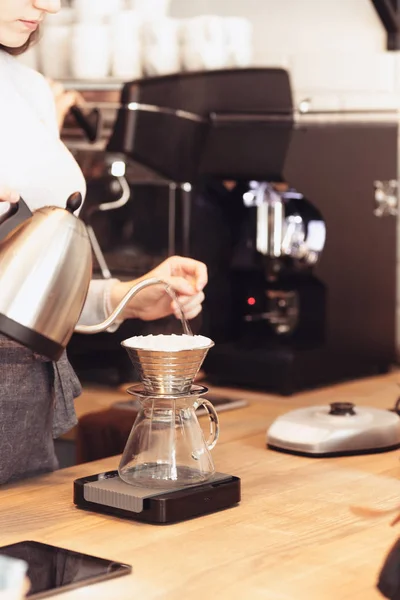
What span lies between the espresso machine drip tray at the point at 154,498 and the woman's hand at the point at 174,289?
0.29 metres

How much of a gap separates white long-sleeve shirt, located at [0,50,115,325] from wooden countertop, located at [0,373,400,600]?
1.25ft

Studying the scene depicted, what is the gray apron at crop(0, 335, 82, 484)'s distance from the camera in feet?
4.92

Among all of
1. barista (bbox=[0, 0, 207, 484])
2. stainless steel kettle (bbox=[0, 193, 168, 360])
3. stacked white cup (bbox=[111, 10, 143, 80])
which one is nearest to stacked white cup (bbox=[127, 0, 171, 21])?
stacked white cup (bbox=[111, 10, 143, 80])

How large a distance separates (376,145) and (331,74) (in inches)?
9.5

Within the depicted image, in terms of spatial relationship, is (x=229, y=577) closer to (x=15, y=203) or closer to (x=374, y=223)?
(x=15, y=203)

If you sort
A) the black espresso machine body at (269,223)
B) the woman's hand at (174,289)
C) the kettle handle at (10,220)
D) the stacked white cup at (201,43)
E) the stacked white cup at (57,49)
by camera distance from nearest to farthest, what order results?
the kettle handle at (10,220), the woman's hand at (174,289), the black espresso machine body at (269,223), the stacked white cup at (201,43), the stacked white cup at (57,49)

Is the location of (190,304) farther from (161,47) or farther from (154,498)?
(161,47)

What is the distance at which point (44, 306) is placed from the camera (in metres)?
1.06

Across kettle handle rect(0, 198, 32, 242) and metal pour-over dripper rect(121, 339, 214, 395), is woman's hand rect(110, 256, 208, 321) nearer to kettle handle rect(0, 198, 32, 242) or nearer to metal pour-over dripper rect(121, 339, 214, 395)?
metal pour-over dripper rect(121, 339, 214, 395)

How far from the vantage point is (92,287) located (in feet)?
5.46

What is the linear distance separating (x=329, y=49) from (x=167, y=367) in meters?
1.45

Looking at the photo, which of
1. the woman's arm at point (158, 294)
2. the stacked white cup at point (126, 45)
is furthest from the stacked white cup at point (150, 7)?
the woman's arm at point (158, 294)

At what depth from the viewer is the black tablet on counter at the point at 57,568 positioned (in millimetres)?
1084

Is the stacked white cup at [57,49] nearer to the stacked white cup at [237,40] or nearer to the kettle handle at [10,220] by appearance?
the stacked white cup at [237,40]
